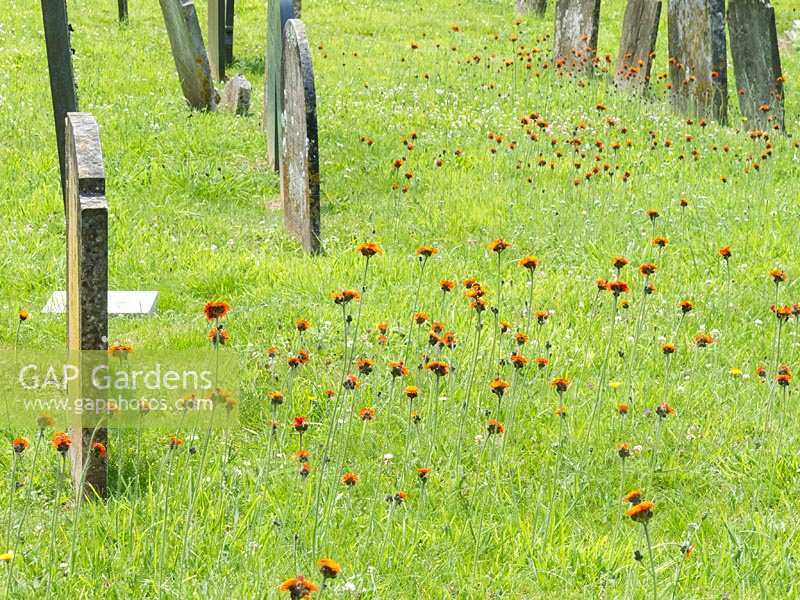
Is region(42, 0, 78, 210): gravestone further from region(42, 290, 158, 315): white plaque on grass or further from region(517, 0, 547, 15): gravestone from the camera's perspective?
region(517, 0, 547, 15): gravestone

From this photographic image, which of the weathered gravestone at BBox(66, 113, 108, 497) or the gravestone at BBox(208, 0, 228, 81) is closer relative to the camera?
the weathered gravestone at BBox(66, 113, 108, 497)

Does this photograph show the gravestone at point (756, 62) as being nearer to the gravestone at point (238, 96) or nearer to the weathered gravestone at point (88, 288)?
the gravestone at point (238, 96)

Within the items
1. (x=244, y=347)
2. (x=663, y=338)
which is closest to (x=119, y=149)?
(x=244, y=347)

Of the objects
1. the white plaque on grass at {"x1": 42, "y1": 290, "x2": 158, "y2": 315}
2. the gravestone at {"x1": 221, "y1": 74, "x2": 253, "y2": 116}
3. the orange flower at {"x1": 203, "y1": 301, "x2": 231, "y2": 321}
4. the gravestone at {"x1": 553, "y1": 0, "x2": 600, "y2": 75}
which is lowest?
the white plaque on grass at {"x1": 42, "y1": 290, "x2": 158, "y2": 315}

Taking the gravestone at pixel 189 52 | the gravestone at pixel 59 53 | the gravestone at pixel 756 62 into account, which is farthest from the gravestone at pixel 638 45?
the gravestone at pixel 59 53

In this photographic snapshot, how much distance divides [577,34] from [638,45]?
3.98ft

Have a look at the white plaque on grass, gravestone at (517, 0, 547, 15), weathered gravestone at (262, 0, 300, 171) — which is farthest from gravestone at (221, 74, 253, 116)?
gravestone at (517, 0, 547, 15)

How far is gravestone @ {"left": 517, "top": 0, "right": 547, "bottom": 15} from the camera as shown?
18.6m

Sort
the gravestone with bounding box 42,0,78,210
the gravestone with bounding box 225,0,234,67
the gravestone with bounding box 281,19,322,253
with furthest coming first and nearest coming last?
the gravestone with bounding box 225,0,234,67 < the gravestone with bounding box 281,19,322,253 < the gravestone with bounding box 42,0,78,210

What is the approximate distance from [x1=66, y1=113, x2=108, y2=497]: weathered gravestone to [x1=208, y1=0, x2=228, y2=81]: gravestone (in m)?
8.75

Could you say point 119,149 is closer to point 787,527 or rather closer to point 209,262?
point 209,262

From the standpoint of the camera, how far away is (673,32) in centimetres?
1091

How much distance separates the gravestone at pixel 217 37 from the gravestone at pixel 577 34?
3969 mm

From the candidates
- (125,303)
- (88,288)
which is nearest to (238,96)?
(125,303)
